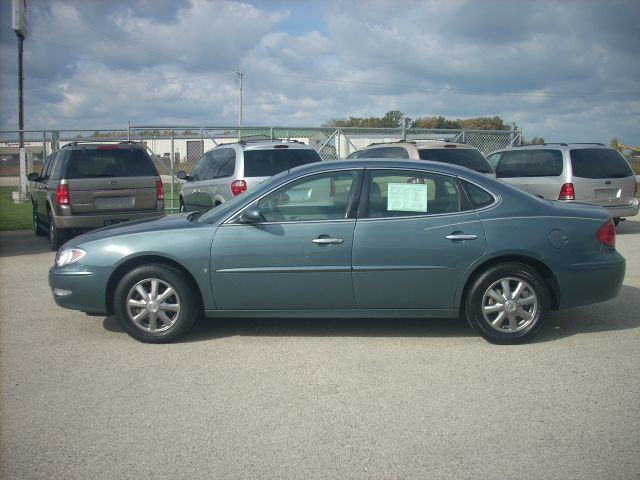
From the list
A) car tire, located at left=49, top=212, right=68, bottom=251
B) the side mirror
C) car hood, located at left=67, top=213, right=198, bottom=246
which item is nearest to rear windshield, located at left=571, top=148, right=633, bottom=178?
the side mirror

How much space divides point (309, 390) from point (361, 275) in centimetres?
127

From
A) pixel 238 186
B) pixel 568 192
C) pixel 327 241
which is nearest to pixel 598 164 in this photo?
pixel 568 192

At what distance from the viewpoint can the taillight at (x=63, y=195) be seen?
999 centimetres

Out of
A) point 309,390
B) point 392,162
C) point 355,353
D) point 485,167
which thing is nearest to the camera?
point 309,390

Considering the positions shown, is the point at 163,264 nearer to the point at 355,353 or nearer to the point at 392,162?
the point at 355,353

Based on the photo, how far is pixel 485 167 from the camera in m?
11.1

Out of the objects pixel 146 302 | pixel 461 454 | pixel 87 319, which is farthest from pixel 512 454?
pixel 87 319

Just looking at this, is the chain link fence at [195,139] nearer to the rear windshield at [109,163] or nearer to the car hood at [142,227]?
the rear windshield at [109,163]

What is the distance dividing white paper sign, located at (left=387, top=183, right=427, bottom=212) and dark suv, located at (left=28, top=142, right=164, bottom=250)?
6198 mm

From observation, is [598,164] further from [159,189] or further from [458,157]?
[159,189]

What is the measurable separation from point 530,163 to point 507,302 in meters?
8.20

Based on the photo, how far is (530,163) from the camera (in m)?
12.7

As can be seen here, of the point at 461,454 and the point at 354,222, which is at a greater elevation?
the point at 354,222

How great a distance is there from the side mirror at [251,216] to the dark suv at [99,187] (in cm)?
558
